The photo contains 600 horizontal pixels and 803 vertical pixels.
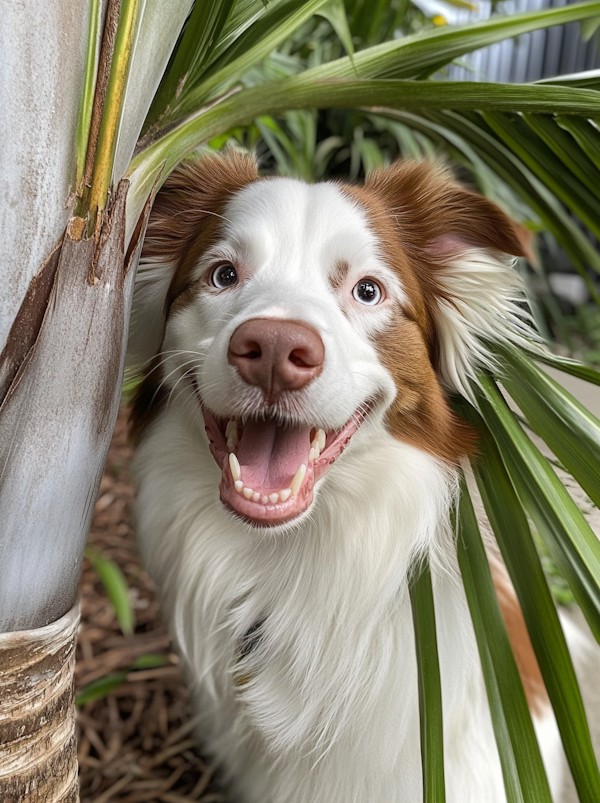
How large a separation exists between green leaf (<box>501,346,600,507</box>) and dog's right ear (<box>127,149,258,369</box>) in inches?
25.7

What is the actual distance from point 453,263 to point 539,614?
26.3 inches

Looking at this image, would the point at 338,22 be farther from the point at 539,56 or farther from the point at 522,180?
the point at 539,56

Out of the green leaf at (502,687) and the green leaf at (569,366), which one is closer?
the green leaf at (502,687)

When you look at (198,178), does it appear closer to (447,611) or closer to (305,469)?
(305,469)

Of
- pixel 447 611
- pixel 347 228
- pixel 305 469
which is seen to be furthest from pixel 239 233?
pixel 447 611

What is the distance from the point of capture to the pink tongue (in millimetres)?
1068

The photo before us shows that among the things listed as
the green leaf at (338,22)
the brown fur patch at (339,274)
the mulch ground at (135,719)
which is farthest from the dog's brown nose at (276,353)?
the mulch ground at (135,719)

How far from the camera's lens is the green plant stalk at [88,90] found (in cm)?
77

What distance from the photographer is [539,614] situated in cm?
95

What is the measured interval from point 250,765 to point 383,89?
135cm

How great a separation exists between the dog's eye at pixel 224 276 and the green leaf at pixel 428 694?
1.94ft

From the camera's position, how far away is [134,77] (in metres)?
0.85

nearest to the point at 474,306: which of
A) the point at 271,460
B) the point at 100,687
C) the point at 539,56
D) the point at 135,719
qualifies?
the point at 271,460

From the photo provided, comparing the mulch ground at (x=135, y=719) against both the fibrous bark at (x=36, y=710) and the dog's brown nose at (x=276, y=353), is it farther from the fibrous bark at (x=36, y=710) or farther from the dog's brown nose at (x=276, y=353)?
the dog's brown nose at (x=276, y=353)
